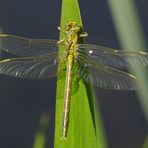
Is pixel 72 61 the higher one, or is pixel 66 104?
pixel 72 61

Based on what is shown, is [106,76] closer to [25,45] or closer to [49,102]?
[25,45]

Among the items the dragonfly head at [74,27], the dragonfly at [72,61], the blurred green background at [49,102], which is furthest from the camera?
the blurred green background at [49,102]

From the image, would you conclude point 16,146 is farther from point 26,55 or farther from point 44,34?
point 26,55

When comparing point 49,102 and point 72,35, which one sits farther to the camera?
point 49,102

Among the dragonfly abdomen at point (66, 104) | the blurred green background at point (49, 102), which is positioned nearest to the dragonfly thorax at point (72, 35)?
the dragonfly abdomen at point (66, 104)

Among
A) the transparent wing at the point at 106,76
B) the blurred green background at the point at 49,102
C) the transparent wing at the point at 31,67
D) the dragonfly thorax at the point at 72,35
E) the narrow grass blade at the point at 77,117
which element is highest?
the blurred green background at the point at 49,102

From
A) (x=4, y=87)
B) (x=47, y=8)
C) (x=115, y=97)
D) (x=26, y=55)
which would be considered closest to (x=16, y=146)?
(x=4, y=87)

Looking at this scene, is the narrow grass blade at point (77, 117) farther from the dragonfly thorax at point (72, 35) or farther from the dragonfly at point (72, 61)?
the dragonfly at point (72, 61)

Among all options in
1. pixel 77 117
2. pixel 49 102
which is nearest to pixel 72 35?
pixel 77 117
